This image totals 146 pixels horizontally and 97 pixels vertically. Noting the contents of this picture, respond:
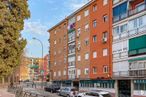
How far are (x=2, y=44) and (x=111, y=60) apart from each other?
32.1 meters

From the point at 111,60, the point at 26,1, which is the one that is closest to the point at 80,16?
the point at 111,60

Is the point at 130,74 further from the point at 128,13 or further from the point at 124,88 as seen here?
the point at 128,13

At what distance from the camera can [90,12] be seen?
57.4m

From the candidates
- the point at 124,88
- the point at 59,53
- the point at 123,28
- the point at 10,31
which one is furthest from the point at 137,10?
the point at 59,53

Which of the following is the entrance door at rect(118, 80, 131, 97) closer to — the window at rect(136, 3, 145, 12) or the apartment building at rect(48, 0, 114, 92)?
the apartment building at rect(48, 0, 114, 92)

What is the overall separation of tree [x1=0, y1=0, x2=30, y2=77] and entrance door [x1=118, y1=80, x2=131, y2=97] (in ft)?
87.2

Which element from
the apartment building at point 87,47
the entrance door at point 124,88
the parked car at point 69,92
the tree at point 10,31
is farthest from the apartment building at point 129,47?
the tree at point 10,31

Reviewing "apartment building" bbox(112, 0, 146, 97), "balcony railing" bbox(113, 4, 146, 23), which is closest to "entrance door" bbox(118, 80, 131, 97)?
"apartment building" bbox(112, 0, 146, 97)

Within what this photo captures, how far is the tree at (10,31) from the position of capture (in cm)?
1827

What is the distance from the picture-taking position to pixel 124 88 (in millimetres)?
45250

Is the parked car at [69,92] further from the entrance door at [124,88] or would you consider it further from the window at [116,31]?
the window at [116,31]

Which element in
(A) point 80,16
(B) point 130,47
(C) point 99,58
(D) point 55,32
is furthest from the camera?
(D) point 55,32

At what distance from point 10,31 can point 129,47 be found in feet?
89.9

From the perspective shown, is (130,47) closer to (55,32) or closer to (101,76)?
(101,76)
